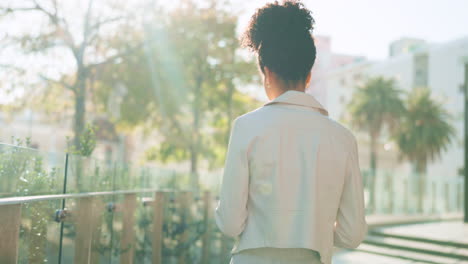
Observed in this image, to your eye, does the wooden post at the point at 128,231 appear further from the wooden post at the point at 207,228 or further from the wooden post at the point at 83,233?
the wooden post at the point at 207,228

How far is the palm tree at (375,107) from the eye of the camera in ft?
100

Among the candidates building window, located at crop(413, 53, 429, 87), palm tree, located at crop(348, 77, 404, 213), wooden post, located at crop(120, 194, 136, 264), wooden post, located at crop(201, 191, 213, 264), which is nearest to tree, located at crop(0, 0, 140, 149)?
wooden post, located at crop(201, 191, 213, 264)

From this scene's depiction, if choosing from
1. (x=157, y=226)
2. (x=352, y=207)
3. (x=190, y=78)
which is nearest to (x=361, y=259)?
(x=157, y=226)

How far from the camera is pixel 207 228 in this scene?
8750mm

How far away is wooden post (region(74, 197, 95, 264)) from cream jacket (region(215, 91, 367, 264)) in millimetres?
2607

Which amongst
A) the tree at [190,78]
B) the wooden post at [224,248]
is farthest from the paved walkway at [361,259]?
the tree at [190,78]

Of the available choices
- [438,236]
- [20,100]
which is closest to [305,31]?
[438,236]

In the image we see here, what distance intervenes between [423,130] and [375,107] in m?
3.25

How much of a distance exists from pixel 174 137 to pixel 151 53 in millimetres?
3778

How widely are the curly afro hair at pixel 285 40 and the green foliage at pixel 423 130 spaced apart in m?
30.4

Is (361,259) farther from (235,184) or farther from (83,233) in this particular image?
(235,184)

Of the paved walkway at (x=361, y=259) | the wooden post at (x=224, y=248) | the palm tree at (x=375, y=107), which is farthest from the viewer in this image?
the palm tree at (x=375, y=107)

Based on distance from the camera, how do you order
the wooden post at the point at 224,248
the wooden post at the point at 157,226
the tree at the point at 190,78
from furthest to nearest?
1. the tree at the point at 190,78
2. the wooden post at the point at 224,248
3. the wooden post at the point at 157,226

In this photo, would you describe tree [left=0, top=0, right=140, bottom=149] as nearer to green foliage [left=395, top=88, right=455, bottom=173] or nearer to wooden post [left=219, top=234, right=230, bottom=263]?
wooden post [left=219, top=234, right=230, bottom=263]
